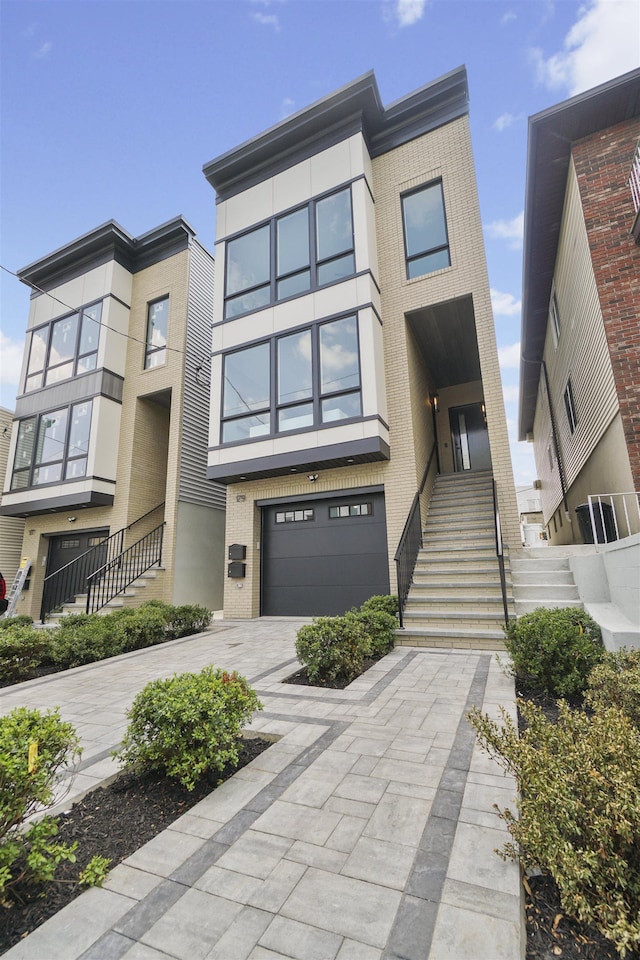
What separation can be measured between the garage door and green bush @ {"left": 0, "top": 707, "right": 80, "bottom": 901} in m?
6.86

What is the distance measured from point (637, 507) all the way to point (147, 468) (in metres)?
11.2

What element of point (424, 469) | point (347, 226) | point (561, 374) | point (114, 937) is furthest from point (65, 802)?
point (561, 374)

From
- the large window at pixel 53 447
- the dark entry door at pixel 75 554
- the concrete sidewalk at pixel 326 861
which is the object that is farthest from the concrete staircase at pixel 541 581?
the large window at pixel 53 447

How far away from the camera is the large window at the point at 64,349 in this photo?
40.3 feet

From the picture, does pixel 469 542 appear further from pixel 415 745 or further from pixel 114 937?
pixel 114 937

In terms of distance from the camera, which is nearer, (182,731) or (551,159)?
(182,731)

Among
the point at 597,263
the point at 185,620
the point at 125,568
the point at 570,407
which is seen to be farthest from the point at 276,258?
the point at 125,568

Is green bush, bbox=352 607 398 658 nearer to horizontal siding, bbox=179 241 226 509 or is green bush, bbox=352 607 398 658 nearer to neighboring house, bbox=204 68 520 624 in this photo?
neighboring house, bbox=204 68 520 624

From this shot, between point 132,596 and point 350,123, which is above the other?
point 350,123

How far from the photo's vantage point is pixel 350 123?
31.2ft

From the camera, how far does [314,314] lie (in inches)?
357

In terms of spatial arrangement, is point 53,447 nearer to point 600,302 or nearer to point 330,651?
point 330,651

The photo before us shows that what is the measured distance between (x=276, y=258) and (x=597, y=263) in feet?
21.5

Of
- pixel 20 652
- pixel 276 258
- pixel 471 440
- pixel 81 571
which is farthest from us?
pixel 471 440
